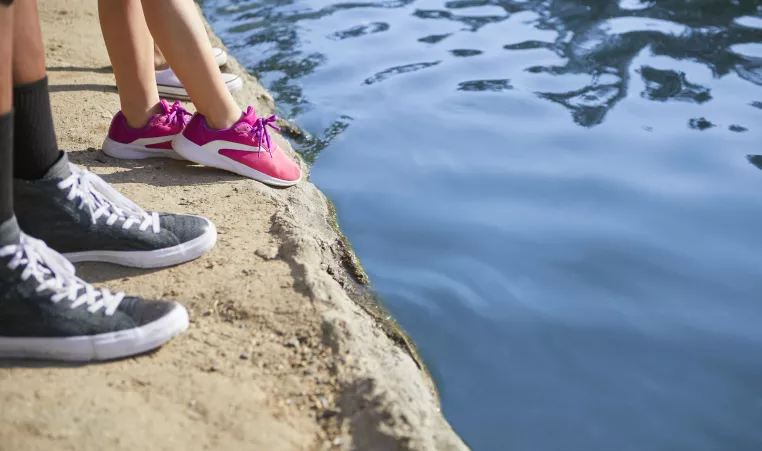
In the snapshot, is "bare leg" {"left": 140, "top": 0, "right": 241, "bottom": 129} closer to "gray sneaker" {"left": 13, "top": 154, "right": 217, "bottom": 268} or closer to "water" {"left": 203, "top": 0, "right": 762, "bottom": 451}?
"gray sneaker" {"left": 13, "top": 154, "right": 217, "bottom": 268}

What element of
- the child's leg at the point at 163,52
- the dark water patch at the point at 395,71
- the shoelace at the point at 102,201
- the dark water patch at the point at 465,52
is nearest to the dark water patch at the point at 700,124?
the dark water patch at the point at 465,52

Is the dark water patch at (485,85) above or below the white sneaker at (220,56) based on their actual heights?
below

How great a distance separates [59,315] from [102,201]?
0.39 metres

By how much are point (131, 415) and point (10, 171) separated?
21.2 inches

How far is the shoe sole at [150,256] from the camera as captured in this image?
6.47 ft

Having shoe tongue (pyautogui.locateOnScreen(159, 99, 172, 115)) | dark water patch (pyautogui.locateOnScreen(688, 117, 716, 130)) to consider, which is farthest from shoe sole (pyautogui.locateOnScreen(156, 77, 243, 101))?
dark water patch (pyautogui.locateOnScreen(688, 117, 716, 130))

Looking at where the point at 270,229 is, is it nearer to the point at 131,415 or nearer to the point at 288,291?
the point at 288,291

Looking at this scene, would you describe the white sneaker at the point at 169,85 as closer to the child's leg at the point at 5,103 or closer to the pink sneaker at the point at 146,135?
the pink sneaker at the point at 146,135

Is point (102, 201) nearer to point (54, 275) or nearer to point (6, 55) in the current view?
point (54, 275)

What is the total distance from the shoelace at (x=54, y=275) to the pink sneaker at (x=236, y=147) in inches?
39.2

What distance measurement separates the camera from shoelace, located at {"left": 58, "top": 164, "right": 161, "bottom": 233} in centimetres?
181

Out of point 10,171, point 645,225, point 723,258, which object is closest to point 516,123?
point 645,225

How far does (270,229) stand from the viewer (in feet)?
7.63

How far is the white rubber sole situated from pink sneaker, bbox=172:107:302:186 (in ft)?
0.47
